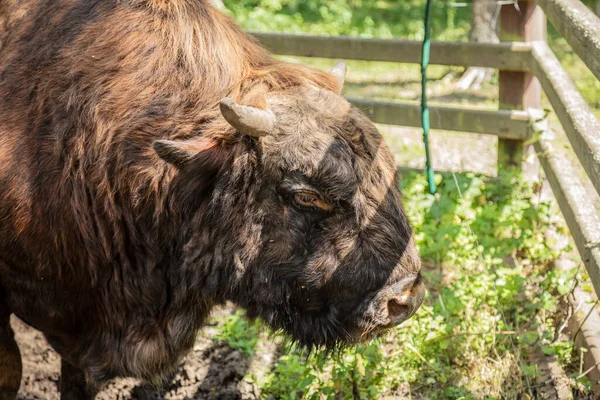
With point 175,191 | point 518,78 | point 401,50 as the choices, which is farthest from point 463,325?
point 401,50

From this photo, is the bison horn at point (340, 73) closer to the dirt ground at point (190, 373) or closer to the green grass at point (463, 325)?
the green grass at point (463, 325)

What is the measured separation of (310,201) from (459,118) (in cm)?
443

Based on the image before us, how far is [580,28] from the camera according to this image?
459cm

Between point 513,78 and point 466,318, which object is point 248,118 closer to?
point 466,318

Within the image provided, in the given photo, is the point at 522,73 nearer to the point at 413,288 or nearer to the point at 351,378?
the point at 351,378

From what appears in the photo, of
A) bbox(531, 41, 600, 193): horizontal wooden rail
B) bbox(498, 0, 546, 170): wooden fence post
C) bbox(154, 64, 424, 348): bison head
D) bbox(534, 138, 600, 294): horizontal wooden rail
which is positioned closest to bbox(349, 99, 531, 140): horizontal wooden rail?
bbox(498, 0, 546, 170): wooden fence post

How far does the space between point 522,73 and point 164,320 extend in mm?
4756

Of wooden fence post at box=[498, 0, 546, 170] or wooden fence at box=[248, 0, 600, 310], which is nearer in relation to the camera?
wooden fence at box=[248, 0, 600, 310]

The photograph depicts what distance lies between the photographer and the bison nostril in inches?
143

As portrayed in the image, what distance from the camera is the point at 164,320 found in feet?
13.7

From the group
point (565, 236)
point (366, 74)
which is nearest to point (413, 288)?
point (565, 236)

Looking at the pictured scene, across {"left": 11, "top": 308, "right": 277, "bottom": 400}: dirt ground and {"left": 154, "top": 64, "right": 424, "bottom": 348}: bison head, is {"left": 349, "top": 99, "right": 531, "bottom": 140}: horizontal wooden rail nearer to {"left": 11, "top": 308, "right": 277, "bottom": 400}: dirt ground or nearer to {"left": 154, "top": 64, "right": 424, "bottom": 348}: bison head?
{"left": 11, "top": 308, "right": 277, "bottom": 400}: dirt ground

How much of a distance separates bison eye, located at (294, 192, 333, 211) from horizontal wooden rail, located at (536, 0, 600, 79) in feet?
5.28

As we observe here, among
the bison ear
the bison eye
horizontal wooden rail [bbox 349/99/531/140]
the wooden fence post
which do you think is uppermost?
the bison ear
